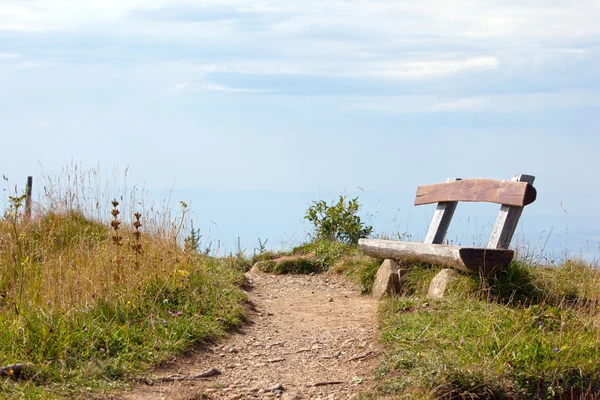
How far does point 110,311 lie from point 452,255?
364 cm

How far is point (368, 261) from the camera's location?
9.05m

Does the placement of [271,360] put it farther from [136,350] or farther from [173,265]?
[173,265]

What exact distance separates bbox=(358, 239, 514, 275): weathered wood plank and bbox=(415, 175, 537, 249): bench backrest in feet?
1.90

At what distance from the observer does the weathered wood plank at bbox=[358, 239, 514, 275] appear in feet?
22.1

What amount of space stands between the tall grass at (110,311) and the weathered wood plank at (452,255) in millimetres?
2032

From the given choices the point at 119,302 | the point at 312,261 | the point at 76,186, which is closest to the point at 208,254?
the point at 312,261

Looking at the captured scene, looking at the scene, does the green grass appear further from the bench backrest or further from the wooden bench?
the bench backrest

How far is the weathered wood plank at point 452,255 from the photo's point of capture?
674cm

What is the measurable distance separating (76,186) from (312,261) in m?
4.02

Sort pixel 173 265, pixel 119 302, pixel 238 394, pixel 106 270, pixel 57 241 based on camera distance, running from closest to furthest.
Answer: pixel 238 394, pixel 119 302, pixel 106 270, pixel 173 265, pixel 57 241

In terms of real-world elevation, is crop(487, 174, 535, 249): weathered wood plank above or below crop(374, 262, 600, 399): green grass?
above

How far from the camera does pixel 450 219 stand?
28.3 ft

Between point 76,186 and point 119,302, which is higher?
point 76,186

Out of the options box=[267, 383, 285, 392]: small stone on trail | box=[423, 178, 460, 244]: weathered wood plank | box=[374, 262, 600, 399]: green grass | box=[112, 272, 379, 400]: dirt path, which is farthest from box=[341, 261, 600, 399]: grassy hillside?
box=[423, 178, 460, 244]: weathered wood plank
